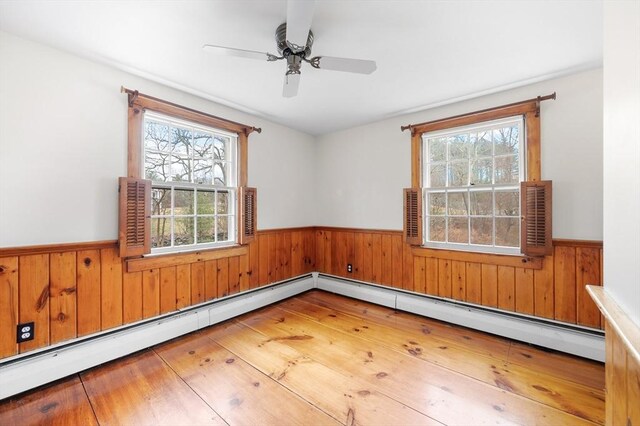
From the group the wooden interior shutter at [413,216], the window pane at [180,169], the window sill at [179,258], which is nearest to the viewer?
the window sill at [179,258]

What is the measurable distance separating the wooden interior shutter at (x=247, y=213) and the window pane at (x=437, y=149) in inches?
85.9

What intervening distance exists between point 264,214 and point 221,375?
1920mm

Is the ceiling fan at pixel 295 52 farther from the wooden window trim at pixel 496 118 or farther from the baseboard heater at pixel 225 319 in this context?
the baseboard heater at pixel 225 319

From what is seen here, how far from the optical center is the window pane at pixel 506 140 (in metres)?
2.60

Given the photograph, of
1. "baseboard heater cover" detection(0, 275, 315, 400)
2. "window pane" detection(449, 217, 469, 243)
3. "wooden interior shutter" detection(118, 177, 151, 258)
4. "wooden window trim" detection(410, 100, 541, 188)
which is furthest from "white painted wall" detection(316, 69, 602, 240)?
"wooden interior shutter" detection(118, 177, 151, 258)

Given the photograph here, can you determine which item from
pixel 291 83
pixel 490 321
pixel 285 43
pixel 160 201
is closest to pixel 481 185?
pixel 490 321

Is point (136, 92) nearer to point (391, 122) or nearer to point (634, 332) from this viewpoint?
point (391, 122)

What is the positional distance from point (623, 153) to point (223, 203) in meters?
3.07

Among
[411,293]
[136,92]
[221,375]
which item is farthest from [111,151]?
[411,293]

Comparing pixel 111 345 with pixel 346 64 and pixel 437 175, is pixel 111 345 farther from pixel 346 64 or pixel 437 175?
pixel 437 175

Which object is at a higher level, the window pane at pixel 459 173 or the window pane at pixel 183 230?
the window pane at pixel 459 173

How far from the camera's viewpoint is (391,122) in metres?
3.39

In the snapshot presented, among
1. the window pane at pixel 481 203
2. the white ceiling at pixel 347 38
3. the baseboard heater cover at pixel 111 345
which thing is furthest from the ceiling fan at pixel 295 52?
the baseboard heater cover at pixel 111 345

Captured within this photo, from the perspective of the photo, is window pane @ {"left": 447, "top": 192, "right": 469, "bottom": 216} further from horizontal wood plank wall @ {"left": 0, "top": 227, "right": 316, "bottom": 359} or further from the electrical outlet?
the electrical outlet
